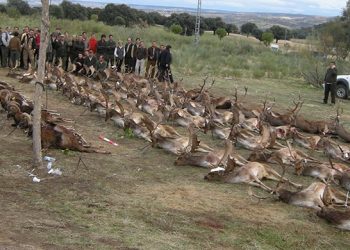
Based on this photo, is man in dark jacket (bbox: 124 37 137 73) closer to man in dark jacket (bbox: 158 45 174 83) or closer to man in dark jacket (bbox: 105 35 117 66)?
man in dark jacket (bbox: 105 35 117 66)

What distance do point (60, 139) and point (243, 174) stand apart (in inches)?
123

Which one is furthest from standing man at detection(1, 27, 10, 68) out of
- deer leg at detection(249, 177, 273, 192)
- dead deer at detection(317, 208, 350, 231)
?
dead deer at detection(317, 208, 350, 231)

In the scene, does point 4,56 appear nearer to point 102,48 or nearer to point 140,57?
point 102,48

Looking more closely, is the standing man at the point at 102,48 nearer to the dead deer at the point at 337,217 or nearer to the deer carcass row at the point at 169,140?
the deer carcass row at the point at 169,140

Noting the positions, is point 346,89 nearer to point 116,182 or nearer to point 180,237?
point 116,182

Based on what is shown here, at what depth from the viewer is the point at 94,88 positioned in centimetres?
1545

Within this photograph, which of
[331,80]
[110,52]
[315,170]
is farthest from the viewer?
[110,52]

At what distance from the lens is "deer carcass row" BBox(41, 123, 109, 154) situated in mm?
9680

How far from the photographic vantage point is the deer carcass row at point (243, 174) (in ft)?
28.6

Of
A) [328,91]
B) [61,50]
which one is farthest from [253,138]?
[61,50]

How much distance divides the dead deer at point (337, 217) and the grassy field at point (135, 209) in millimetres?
80

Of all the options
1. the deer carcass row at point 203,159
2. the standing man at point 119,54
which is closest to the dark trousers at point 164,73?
the standing man at point 119,54

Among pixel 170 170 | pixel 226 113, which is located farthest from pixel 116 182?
pixel 226 113

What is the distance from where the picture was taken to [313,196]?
7734 mm
